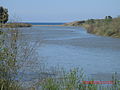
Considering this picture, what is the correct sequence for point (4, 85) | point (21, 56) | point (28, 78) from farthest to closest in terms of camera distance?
point (28, 78)
point (21, 56)
point (4, 85)

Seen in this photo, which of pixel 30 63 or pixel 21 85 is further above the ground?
pixel 30 63

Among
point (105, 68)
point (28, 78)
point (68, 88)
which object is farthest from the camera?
point (105, 68)

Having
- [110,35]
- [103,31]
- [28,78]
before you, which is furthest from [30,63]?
[103,31]

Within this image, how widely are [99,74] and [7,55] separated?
4.34 meters

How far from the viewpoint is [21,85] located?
254 inches

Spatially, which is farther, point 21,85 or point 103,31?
point 103,31

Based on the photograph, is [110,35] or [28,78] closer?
[28,78]

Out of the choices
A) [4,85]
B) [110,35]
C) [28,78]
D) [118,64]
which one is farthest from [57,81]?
[110,35]

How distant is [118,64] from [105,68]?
1.06m

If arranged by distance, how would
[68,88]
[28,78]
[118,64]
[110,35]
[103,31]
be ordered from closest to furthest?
1. [68,88]
2. [28,78]
3. [118,64]
4. [110,35]
5. [103,31]

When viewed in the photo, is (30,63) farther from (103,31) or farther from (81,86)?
(103,31)

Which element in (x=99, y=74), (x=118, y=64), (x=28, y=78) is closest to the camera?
(x=28, y=78)

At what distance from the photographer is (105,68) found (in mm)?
10805

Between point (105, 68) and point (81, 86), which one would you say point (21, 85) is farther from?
point (105, 68)
